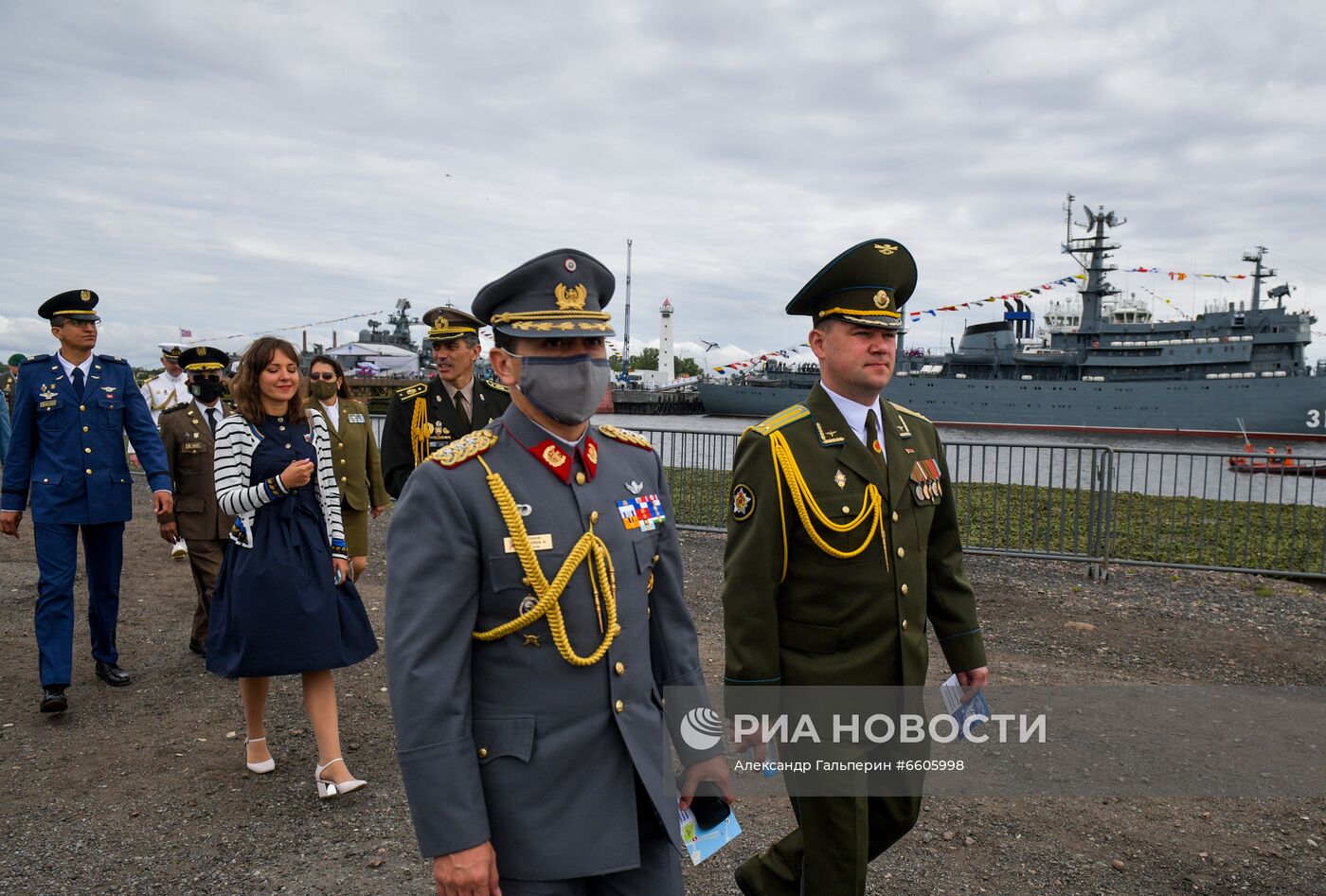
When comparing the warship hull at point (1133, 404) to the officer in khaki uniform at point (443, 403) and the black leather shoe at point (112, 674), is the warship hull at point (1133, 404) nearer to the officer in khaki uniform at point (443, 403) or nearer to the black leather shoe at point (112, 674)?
the officer in khaki uniform at point (443, 403)

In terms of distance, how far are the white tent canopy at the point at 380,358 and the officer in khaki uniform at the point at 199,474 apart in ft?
161

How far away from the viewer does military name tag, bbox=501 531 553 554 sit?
1985 mm

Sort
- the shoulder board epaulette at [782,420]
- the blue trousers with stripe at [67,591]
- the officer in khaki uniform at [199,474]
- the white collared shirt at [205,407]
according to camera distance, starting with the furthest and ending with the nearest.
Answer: the white collared shirt at [205,407], the officer in khaki uniform at [199,474], the blue trousers with stripe at [67,591], the shoulder board epaulette at [782,420]

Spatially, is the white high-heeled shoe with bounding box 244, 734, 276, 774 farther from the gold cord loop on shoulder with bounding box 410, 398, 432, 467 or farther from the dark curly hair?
the gold cord loop on shoulder with bounding box 410, 398, 432, 467

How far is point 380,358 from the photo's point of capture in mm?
55656

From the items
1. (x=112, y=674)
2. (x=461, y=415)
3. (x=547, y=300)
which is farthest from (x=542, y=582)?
(x=112, y=674)

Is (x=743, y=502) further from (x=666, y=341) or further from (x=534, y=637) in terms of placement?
(x=666, y=341)

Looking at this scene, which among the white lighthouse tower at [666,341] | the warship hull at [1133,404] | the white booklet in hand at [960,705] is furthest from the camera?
the white lighthouse tower at [666,341]

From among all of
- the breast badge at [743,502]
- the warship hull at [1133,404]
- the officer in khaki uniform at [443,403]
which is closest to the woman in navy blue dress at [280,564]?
the officer in khaki uniform at [443,403]

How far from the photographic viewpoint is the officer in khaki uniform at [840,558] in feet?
8.89

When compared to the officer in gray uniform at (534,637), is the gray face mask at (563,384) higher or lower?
higher

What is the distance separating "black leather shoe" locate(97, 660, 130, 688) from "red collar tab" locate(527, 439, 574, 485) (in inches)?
191

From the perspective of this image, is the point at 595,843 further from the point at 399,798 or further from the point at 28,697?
the point at 28,697

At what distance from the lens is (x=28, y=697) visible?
5379 millimetres
